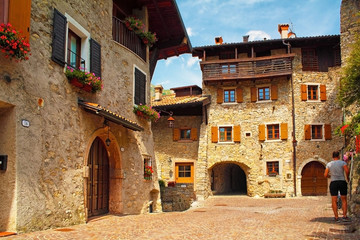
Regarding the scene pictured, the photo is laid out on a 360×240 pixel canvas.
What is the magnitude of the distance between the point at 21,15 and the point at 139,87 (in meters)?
6.57

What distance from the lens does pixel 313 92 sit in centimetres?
2239

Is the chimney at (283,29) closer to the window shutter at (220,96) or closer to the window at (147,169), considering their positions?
the window shutter at (220,96)

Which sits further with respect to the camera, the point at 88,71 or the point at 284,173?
the point at 284,173

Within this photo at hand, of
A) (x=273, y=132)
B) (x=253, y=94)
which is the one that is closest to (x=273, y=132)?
(x=273, y=132)

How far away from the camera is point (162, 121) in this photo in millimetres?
23500

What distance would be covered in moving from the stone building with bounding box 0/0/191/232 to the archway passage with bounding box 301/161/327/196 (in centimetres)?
1174

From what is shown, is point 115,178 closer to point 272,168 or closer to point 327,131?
point 272,168

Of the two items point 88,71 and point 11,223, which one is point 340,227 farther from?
point 88,71

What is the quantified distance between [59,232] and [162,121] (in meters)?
17.0

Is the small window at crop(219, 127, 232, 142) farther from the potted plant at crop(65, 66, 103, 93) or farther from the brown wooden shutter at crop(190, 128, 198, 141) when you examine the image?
the potted plant at crop(65, 66, 103, 93)

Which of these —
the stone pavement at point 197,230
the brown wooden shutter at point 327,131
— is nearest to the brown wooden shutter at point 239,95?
the brown wooden shutter at point 327,131

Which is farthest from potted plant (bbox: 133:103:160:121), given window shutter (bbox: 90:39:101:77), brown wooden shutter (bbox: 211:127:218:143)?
brown wooden shutter (bbox: 211:127:218:143)

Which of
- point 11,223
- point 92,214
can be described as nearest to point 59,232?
point 11,223

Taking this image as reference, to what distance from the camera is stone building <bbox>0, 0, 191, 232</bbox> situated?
6336 mm
